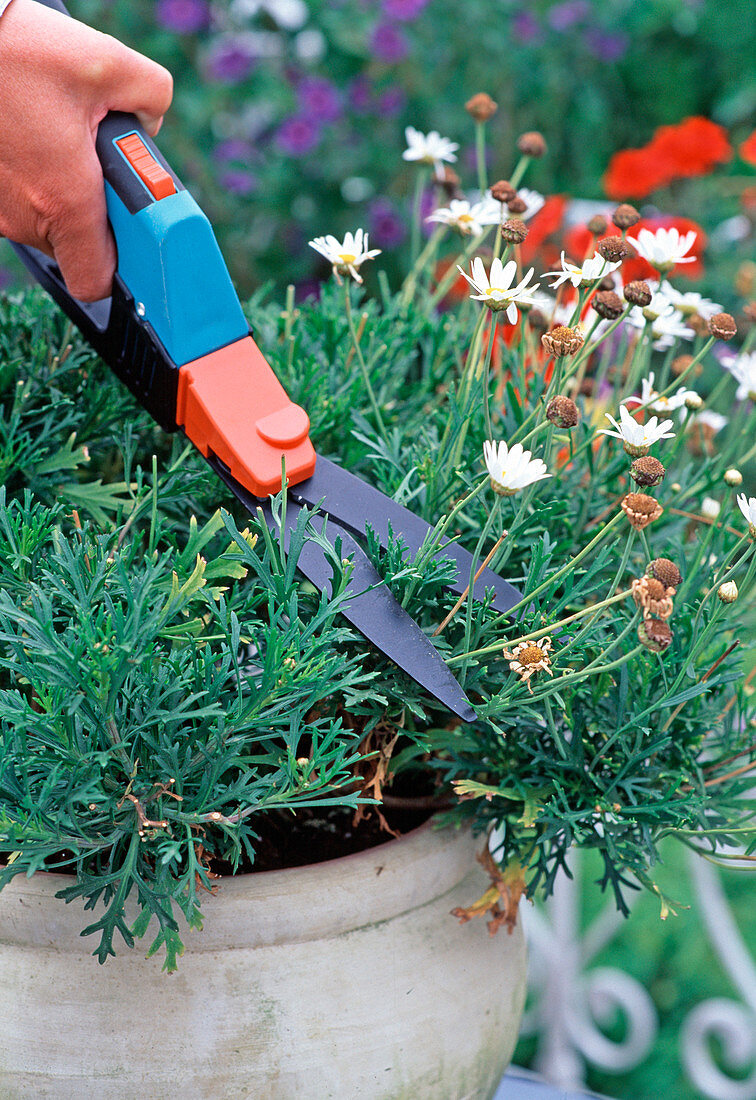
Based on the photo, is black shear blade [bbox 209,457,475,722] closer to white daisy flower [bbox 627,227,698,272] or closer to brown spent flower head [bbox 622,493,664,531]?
brown spent flower head [bbox 622,493,664,531]

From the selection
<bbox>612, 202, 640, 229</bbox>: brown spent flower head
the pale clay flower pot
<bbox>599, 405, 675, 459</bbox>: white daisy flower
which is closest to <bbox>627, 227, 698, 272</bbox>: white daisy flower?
<bbox>612, 202, 640, 229</bbox>: brown spent flower head

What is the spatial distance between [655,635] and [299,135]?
64.5 inches

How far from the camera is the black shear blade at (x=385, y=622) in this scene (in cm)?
51

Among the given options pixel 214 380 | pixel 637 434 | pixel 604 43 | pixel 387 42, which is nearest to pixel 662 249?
pixel 637 434

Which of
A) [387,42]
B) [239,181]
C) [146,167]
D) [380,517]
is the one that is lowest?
[239,181]

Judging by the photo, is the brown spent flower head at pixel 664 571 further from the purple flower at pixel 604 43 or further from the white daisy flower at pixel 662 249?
the purple flower at pixel 604 43

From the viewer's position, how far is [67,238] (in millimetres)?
594

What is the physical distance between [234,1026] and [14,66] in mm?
505

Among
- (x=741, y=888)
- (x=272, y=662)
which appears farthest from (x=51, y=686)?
(x=741, y=888)

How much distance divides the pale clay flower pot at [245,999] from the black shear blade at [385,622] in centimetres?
12

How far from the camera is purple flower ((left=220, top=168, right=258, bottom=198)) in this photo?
6.30 ft

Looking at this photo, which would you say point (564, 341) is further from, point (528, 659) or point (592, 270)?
point (528, 659)

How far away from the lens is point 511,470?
495 millimetres

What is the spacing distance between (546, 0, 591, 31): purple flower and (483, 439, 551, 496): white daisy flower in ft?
5.74
